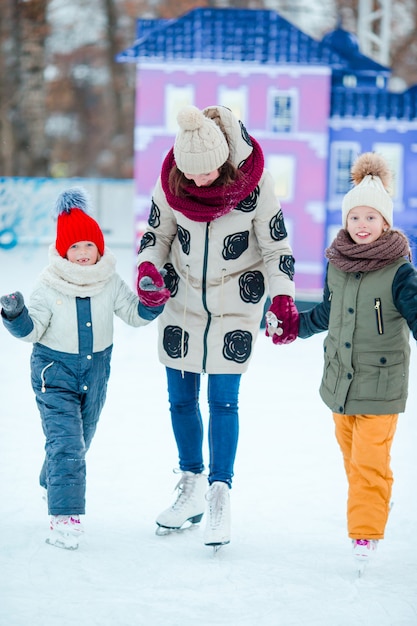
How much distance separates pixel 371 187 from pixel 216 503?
118cm

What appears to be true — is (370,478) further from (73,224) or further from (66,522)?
(73,224)

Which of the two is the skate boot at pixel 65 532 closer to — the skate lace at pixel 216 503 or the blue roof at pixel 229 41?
the skate lace at pixel 216 503

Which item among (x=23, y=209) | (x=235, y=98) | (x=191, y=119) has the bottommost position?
(x=23, y=209)

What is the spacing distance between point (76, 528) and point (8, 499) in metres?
0.58

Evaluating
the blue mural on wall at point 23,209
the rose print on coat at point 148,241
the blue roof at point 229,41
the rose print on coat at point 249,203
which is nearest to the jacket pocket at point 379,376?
the rose print on coat at point 249,203

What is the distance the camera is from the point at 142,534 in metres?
3.40

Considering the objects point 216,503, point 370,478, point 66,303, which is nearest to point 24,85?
point 66,303

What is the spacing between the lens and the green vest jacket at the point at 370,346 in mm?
3084

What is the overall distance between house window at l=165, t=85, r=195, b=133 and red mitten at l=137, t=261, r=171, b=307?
6.80 m

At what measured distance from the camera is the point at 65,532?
3.23 meters

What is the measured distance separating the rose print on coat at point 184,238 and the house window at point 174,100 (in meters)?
6.68

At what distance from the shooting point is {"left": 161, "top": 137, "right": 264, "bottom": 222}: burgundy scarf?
321cm

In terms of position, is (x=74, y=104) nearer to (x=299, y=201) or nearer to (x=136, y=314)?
(x=299, y=201)

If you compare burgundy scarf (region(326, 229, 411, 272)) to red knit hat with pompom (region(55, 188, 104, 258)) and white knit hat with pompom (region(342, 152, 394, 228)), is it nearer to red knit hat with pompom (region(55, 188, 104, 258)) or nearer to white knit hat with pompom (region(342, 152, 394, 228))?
white knit hat with pompom (region(342, 152, 394, 228))
